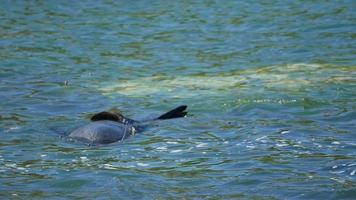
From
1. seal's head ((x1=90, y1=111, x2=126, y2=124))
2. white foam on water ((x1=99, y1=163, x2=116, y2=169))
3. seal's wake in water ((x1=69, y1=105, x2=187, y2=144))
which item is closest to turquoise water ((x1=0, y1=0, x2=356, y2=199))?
white foam on water ((x1=99, y1=163, x2=116, y2=169))

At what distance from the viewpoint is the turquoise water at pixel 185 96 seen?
6.37 m

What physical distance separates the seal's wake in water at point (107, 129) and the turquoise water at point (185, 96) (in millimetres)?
125

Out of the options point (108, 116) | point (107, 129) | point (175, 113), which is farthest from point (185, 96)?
point (107, 129)

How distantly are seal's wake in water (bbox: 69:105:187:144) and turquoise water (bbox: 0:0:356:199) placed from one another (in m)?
0.12

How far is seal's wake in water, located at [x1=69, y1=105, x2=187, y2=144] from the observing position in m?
7.60

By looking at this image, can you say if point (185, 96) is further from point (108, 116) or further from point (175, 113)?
point (108, 116)

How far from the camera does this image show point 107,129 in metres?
7.77

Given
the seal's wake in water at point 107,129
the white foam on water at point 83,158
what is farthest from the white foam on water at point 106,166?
the seal's wake in water at point 107,129

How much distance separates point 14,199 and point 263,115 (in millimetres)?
3356

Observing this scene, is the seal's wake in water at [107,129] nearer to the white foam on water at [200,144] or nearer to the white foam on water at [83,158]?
the white foam on water at [83,158]

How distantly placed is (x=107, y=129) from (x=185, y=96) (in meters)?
2.12

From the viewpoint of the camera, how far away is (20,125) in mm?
8453

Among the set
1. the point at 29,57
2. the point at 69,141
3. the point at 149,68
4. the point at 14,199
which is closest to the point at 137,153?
the point at 69,141

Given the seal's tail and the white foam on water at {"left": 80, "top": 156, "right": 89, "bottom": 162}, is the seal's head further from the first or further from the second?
the white foam on water at {"left": 80, "top": 156, "right": 89, "bottom": 162}
